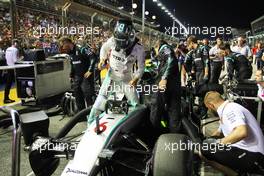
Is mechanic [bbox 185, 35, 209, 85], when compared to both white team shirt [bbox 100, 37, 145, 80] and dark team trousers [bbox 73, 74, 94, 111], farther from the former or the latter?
white team shirt [bbox 100, 37, 145, 80]

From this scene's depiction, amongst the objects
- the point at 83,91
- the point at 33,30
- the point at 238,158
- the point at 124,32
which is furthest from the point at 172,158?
the point at 33,30

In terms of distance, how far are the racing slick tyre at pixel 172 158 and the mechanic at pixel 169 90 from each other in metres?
1.64

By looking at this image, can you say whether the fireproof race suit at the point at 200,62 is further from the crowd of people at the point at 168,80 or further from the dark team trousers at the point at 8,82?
the dark team trousers at the point at 8,82

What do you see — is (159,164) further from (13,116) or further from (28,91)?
(28,91)

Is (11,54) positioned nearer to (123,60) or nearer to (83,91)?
(83,91)

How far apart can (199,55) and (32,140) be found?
244 inches

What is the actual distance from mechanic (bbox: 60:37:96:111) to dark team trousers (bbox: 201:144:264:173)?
13.4 feet

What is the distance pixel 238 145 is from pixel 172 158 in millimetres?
1156

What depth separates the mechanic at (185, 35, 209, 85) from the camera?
320 inches

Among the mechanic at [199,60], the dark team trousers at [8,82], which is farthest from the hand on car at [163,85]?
the dark team trousers at [8,82]

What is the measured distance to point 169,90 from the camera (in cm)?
473

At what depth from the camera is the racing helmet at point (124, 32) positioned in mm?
3971

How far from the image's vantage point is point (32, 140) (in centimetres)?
266

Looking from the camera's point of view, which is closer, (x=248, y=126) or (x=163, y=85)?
(x=248, y=126)
